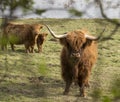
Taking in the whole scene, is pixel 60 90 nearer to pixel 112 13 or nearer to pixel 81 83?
pixel 81 83

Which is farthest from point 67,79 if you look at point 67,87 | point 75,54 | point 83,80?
point 75,54

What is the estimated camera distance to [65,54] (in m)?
8.08

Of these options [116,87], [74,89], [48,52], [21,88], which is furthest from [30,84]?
[116,87]

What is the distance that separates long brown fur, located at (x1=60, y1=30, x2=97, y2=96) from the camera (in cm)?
764

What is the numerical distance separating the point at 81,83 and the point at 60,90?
672mm

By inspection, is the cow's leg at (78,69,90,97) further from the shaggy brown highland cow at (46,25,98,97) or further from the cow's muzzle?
the cow's muzzle

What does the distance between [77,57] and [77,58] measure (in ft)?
0.18

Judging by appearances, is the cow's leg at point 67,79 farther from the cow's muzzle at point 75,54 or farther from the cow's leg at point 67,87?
the cow's muzzle at point 75,54

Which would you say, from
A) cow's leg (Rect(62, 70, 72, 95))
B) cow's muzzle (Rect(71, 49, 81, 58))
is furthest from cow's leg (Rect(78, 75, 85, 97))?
cow's muzzle (Rect(71, 49, 81, 58))

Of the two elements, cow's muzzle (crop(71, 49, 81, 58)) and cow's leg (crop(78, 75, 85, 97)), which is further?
cow's leg (crop(78, 75, 85, 97))

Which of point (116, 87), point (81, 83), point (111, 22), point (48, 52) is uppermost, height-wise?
point (111, 22)

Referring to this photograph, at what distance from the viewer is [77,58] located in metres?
7.76

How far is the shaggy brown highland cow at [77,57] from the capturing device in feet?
25.1

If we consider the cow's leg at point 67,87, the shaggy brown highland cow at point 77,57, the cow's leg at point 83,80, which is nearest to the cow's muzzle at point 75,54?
the shaggy brown highland cow at point 77,57
